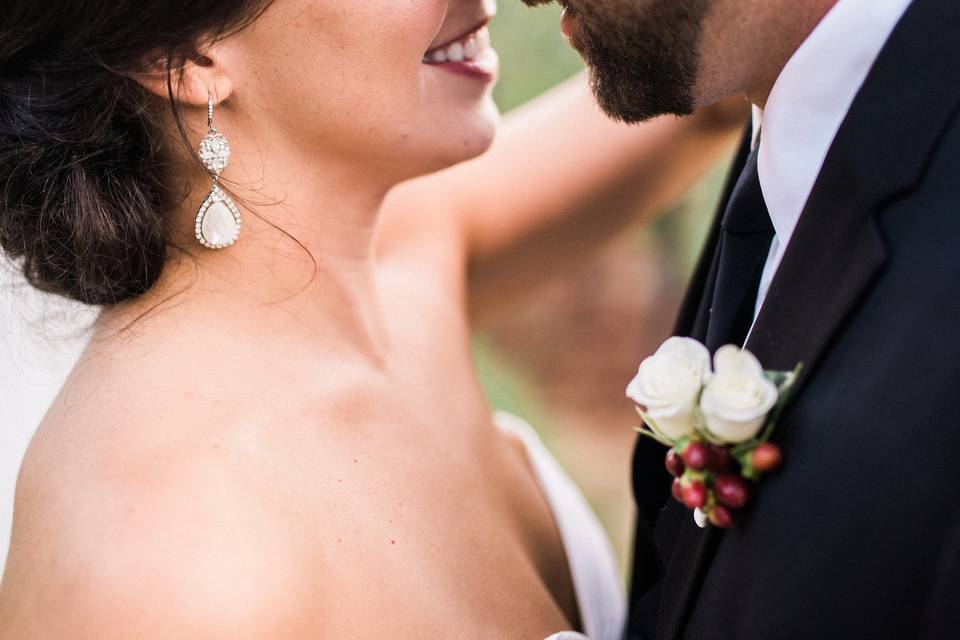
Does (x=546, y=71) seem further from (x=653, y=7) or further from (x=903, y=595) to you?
(x=903, y=595)

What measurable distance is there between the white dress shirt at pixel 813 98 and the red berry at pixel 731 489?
0.36 m

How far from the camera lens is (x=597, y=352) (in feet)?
18.8

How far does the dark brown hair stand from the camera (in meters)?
1.89

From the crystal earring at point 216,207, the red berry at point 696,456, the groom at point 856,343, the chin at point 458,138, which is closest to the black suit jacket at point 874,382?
the groom at point 856,343

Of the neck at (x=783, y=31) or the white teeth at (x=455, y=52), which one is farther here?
the white teeth at (x=455, y=52)

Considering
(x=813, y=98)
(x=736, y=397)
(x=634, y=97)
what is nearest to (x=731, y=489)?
(x=736, y=397)

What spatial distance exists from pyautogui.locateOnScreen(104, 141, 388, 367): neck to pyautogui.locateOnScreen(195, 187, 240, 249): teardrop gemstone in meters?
0.03

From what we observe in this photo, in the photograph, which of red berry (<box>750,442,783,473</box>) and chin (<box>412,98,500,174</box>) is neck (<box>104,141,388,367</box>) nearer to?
chin (<box>412,98,500,174</box>)

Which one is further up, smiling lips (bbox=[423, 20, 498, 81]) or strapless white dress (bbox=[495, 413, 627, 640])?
smiling lips (bbox=[423, 20, 498, 81])

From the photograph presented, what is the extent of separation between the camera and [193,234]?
6.90ft

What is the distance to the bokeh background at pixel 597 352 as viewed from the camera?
17.5 feet

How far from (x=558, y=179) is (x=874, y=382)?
162 centimetres

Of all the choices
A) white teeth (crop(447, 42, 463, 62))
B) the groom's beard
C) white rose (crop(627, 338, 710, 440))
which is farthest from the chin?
white rose (crop(627, 338, 710, 440))

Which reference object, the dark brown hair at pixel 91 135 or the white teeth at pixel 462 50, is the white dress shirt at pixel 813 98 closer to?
the white teeth at pixel 462 50
